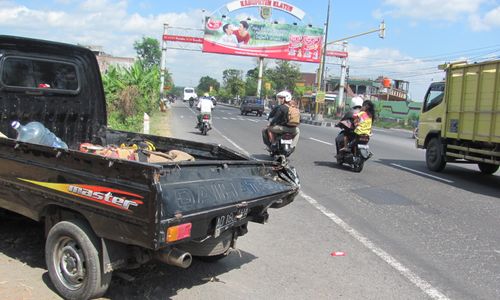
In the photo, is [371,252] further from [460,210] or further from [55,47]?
[55,47]

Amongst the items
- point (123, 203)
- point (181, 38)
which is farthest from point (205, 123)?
point (181, 38)

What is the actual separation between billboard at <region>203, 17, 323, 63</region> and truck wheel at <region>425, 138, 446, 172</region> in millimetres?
36110

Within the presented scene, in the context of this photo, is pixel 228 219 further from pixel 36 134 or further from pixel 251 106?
pixel 251 106

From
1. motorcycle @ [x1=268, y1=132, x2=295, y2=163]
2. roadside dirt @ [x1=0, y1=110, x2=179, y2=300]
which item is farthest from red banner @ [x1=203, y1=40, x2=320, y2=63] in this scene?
roadside dirt @ [x1=0, y1=110, x2=179, y2=300]

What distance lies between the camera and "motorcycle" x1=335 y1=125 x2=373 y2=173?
11.4 metres

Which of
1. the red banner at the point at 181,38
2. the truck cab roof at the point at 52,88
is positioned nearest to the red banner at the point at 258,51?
the red banner at the point at 181,38

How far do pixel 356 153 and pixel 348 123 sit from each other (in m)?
0.77

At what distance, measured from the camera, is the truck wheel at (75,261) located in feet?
12.2

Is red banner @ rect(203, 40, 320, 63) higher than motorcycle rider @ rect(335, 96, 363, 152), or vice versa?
red banner @ rect(203, 40, 320, 63)

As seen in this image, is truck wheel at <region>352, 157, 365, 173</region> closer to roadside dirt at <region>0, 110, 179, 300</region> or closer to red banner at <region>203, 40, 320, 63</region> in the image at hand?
roadside dirt at <region>0, 110, 179, 300</region>

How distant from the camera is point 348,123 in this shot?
1184cm

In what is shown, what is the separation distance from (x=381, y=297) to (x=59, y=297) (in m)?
2.68

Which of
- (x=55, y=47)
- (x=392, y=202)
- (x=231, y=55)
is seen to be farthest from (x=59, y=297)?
(x=231, y=55)

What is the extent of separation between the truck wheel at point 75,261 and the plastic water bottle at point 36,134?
160 centimetres
